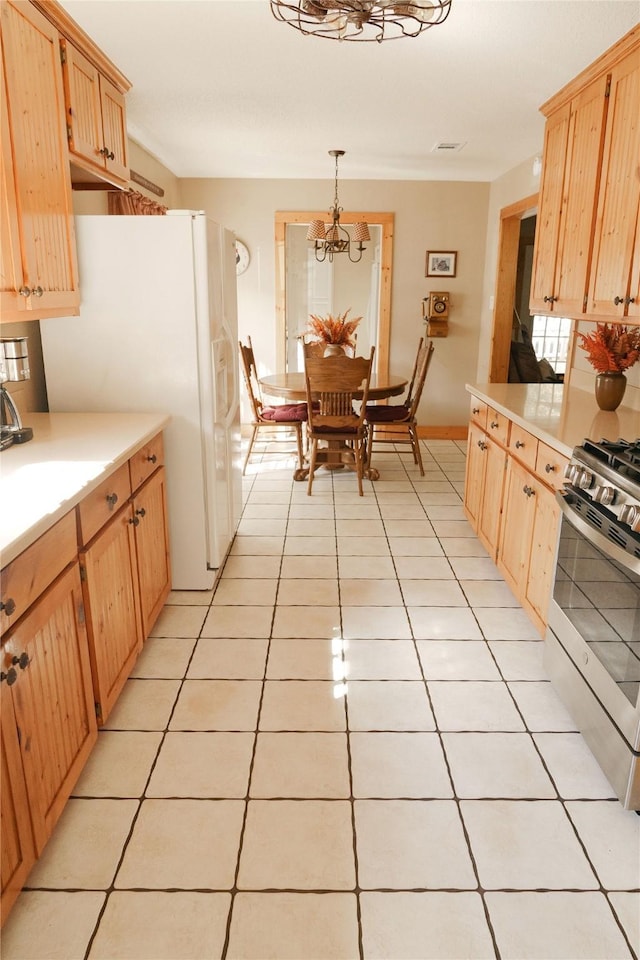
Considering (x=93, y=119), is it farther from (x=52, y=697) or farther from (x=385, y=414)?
Result: (x=385, y=414)

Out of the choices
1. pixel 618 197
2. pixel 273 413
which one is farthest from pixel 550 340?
pixel 618 197

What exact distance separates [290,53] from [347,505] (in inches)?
103

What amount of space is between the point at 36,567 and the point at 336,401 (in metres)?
3.20

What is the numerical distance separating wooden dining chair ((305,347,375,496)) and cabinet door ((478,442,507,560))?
48.5 inches

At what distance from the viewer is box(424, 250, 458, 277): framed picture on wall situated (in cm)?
608

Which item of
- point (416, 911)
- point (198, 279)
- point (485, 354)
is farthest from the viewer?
point (485, 354)

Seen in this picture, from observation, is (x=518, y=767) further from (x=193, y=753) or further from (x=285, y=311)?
(x=285, y=311)

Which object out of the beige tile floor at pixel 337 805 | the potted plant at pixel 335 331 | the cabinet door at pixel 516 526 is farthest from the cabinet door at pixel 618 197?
the potted plant at pixel 335 331

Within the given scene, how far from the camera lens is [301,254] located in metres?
7.13

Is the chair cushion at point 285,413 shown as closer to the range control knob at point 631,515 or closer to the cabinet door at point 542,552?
the cabinet door at point 542,552

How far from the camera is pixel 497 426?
331 centimetres

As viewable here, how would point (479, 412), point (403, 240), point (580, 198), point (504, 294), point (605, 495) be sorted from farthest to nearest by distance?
point (403, 240) < point (504, 294) < point (479, 412) < point (580, 198) < point (605, 495)

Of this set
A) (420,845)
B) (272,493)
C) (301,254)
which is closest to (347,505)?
(272,493)

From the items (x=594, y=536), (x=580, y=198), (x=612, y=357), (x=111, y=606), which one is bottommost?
(x=111, y=606)
